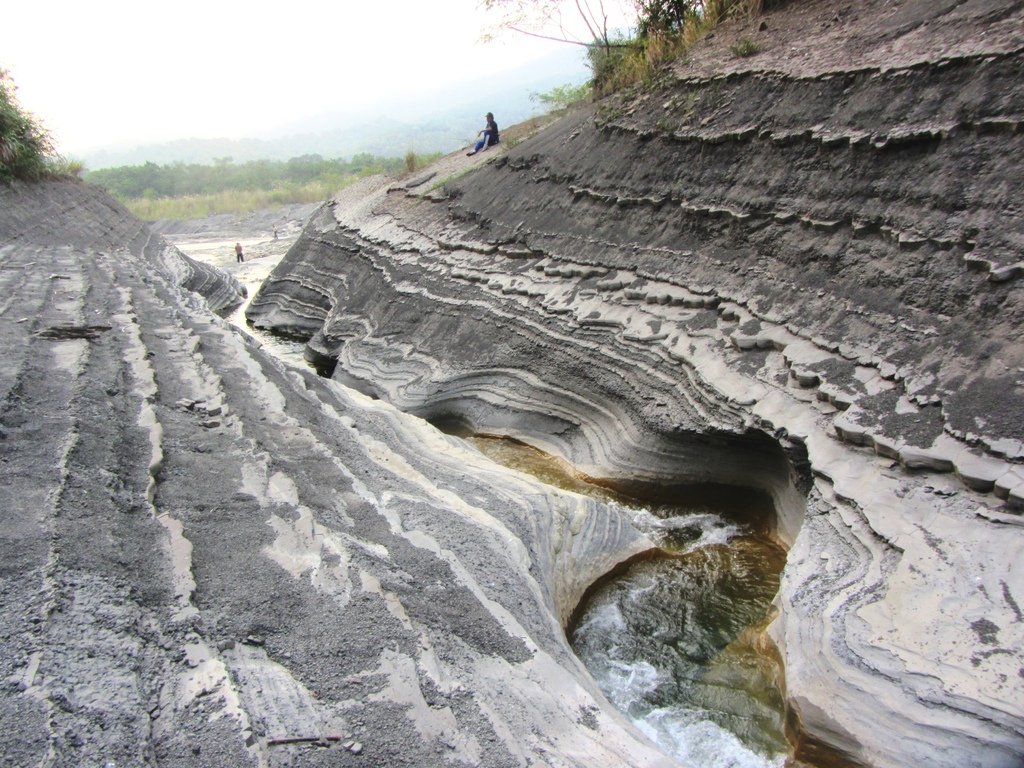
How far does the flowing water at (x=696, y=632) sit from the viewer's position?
3846mm

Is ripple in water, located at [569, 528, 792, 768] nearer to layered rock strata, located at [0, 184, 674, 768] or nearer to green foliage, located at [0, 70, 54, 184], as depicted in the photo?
layered rock strata, located at [0, 184, 674, 768]

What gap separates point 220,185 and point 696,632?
55508 millimetres

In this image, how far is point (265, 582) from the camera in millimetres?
3613

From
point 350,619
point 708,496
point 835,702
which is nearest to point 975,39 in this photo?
point 708,496

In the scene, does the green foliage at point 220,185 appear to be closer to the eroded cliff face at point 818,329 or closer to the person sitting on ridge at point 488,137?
the person sitting on ridge at point 488,137

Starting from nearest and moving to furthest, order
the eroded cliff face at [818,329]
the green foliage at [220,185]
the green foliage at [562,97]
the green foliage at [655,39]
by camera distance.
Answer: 1. the eroded cliff face at [818,329]
2. the green foliage at [655,39]
3. the green foliage at [562,97]
4. the green foliage at [220,185]

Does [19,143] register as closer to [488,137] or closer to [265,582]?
[488,137]

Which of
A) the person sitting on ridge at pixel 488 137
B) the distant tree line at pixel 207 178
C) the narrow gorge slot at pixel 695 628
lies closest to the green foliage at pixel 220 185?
the distant tree line at pixel 207 178

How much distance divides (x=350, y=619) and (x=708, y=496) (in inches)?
139

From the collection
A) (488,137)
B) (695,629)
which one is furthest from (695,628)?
(488,137)

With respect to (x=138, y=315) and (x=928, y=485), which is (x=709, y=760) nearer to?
(x=928, y=485)

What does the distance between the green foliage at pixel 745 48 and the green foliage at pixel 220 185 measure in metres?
32.4

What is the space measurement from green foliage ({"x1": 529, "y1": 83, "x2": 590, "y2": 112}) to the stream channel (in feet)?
25.2

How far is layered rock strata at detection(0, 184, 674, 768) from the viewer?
2.76 meters
